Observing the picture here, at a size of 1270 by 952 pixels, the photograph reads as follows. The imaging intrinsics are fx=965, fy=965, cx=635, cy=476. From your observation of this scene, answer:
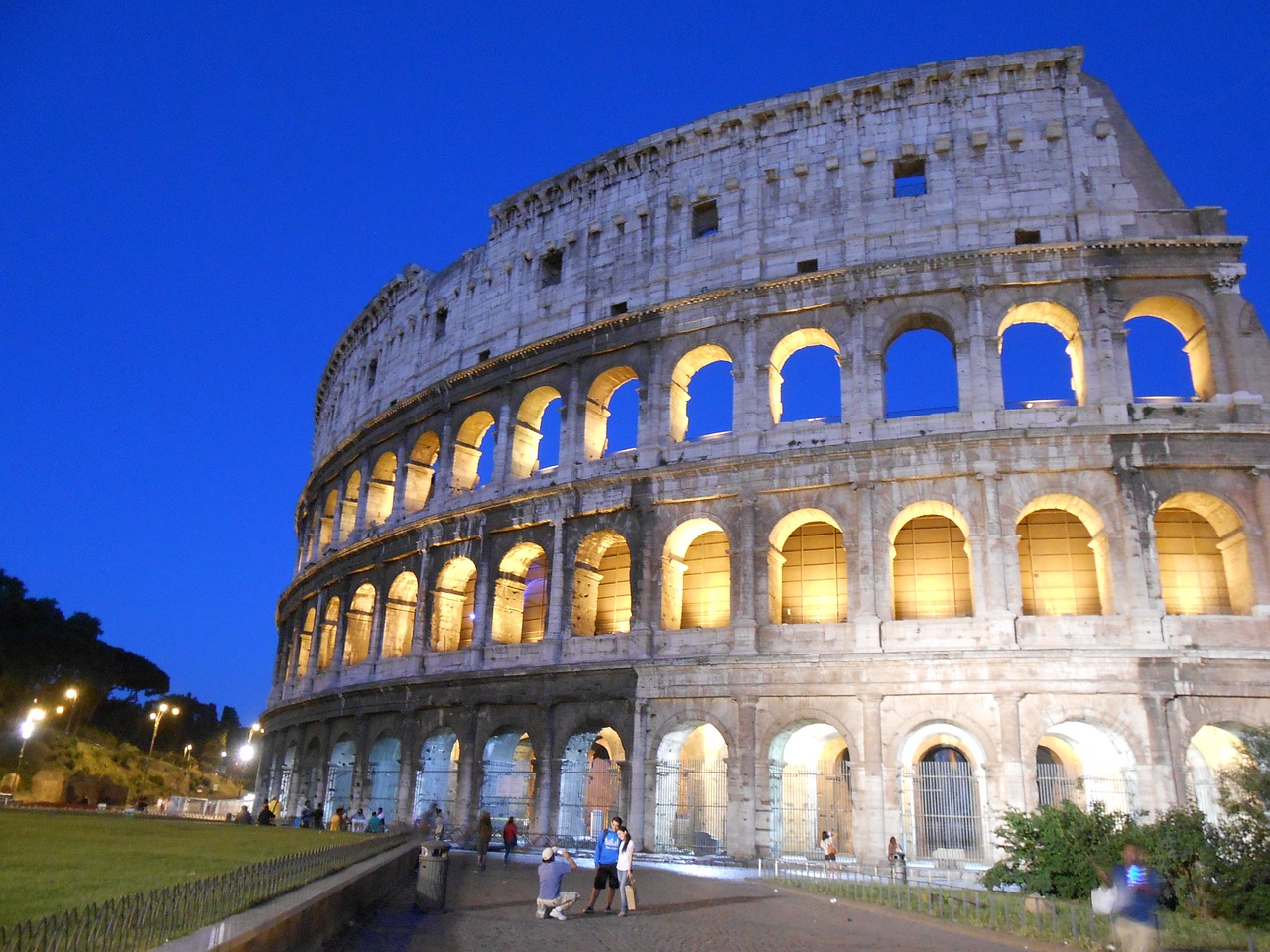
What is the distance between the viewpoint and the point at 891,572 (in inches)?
789

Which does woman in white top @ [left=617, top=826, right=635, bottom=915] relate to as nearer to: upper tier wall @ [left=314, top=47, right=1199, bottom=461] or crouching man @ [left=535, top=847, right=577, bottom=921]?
crouching man @ [left=535, top=847, right=577, bottom=921]

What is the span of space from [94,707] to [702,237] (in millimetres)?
50871

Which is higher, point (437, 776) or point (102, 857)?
point (437, 776)

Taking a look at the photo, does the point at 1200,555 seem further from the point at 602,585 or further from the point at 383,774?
the point at 383,774

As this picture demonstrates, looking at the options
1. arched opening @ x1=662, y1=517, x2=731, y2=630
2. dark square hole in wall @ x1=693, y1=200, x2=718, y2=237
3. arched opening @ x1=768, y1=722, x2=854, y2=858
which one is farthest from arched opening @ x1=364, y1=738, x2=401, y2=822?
dark square hole in wall @ x1=693, y1=200, x2=718, y2=237

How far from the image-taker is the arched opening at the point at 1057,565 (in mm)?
19766

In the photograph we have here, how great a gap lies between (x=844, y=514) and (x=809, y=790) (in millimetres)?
6377

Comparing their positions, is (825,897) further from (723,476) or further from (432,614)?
(432,614)

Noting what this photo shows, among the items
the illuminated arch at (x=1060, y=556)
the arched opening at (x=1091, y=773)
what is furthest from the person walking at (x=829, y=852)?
the illuminated arch at (x=1060, y=556)

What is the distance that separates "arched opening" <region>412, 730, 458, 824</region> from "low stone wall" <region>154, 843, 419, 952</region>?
463 inches

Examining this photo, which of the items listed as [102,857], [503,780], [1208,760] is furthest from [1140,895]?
[503,780]

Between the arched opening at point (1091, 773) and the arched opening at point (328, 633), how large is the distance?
20.7 meters

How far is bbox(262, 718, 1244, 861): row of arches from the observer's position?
59.6ft

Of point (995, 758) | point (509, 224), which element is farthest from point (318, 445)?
point (995, 758)
